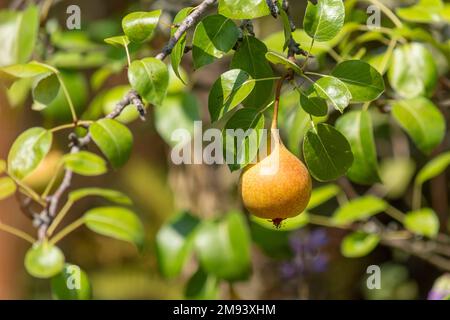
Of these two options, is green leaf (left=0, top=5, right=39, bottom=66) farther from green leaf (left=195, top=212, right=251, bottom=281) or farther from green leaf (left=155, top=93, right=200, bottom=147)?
green leaf (left=195, top=212, right=251, bottom=281)

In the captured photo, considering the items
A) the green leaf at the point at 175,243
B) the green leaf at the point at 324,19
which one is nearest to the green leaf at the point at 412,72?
the green leaf at the point at 324,19

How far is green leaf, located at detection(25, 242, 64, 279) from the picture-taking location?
36.4 inches

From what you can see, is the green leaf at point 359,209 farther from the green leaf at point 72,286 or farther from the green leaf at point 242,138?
the green leaf at point 242,138

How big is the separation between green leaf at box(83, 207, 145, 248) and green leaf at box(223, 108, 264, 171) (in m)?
0.44

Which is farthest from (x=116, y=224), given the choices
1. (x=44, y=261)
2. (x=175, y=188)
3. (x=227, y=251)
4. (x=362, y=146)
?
(x=175, y=188)

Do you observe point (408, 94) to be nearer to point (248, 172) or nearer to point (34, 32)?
point (248, 172)

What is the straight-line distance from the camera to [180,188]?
1615 mm

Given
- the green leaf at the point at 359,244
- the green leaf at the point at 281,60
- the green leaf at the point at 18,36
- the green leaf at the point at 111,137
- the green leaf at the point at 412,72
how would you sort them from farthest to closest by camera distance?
the green leaf at the point at 359,244, the green leaf at the point at 18,36, the green leaf at the point at 412,72, the green leaf at the point at 111,137, the green leaf at the point at 281,60

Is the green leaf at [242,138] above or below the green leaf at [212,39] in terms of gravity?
below

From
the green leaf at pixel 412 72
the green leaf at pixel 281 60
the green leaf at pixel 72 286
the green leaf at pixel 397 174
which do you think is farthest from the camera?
the green leaf at pixel 397 174

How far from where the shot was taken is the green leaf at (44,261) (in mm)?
923

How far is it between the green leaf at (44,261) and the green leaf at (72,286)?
0.01 meters

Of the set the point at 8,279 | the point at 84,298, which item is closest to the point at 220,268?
the point at 84,298

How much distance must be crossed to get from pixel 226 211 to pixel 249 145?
892 mm
